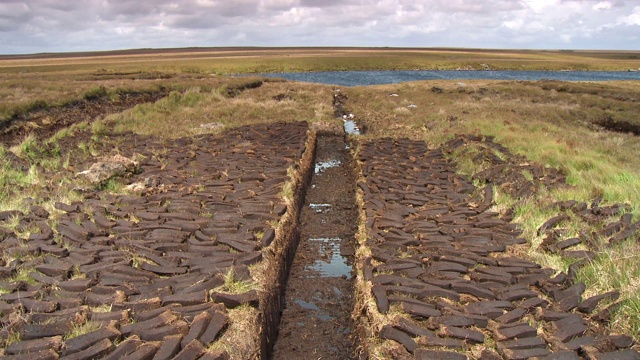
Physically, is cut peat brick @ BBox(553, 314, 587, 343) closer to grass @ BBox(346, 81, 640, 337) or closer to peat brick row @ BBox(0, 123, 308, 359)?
grass @ BBox(346, 81, 640, 337)

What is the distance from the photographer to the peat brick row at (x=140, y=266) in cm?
532

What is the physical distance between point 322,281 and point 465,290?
3.27 m

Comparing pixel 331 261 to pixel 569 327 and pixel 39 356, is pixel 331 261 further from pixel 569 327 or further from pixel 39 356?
pixel 39 356

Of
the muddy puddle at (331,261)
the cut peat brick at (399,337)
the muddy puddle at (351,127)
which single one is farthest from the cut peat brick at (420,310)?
the muddy puddle at (351,127)

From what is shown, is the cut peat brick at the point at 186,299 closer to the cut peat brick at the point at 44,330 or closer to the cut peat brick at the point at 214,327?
the cut peat brick at the point at 214,327

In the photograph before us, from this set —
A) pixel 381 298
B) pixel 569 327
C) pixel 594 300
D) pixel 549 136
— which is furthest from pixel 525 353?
pixel 549 136

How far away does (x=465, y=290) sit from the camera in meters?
6.66

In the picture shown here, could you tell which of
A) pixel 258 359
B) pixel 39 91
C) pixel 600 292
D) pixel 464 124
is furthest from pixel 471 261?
pixel 39 91

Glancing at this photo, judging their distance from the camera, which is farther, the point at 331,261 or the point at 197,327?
the point at 331,261

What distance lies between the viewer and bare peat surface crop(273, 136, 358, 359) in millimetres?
7215

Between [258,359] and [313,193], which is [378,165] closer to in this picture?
[313,193]

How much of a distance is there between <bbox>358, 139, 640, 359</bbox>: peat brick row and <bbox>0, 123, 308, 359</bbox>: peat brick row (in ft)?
6.80

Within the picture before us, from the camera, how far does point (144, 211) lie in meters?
9.40

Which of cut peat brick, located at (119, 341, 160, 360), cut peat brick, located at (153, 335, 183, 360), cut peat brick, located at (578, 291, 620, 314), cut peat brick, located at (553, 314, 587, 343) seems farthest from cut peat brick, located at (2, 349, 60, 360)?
cut peat brick, located at (578, 291, 620, 314)
